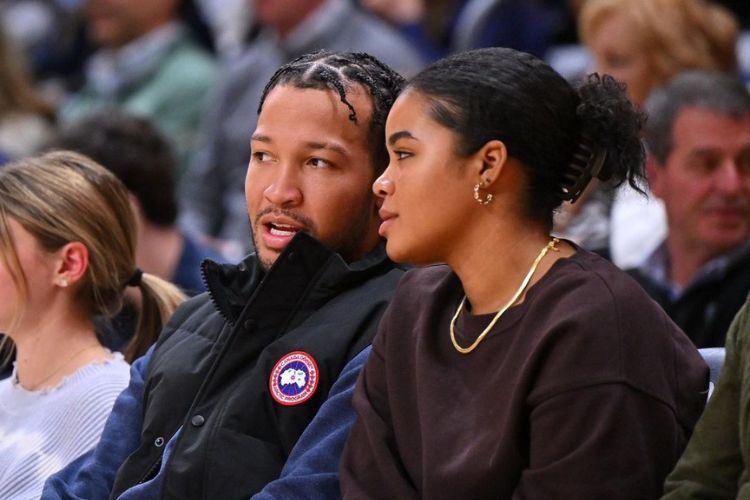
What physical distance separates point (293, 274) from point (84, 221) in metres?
0.68

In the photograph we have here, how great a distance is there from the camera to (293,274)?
2617mm

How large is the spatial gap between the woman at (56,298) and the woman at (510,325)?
2.67 ft

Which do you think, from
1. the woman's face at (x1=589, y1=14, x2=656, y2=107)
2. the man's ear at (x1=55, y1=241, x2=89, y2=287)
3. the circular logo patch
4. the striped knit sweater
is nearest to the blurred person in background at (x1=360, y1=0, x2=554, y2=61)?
the woman's face at (x1=589, y1=14, x2=656, y2=107)

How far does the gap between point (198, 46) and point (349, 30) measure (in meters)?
1.16

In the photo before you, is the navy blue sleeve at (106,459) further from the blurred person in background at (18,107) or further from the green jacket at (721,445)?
the blurred person in background at (18,107)

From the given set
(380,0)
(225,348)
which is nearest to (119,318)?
(225,348)

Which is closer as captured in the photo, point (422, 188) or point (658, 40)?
point (422, 188)

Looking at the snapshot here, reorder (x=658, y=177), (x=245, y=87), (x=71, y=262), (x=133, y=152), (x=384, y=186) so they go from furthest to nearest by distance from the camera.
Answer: (x=245, y=87)
(x=133, y=152)
(x=658, y=177)
(x=71, y=262)
(x=384, y=186)

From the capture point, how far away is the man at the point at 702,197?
3893 mm

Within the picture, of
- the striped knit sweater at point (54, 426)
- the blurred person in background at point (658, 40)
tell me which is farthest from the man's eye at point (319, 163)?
the blurred person in background at point (658, 40)

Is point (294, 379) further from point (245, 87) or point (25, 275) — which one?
point (245, 87)

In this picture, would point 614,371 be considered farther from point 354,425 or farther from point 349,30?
point 349,30

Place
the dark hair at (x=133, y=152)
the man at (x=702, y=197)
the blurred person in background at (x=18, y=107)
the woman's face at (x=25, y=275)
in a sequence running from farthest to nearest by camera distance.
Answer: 1. the blurred person in background at (x=18, y=107)
2. the dark hair at (x=133, y=152)
3. the man at (x=702, y=197)
4. the woman's face at (x=25, y=275)

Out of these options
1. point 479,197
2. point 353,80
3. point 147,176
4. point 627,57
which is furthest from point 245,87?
point 479,197
